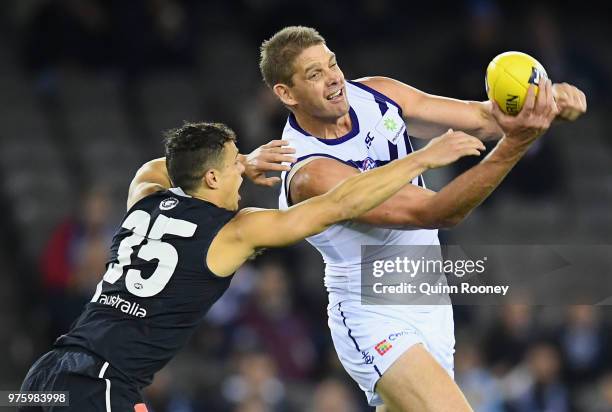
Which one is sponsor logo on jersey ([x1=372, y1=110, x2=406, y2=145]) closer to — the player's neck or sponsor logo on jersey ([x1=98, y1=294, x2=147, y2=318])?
the player's neck

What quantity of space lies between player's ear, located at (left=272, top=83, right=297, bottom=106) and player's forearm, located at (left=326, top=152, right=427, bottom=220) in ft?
3.42

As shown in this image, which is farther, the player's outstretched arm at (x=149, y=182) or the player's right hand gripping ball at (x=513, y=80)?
the player's outstretched arm at (x=149, y=182)

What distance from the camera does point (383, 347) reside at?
22.1ft

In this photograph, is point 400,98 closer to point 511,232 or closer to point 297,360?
point 297,360

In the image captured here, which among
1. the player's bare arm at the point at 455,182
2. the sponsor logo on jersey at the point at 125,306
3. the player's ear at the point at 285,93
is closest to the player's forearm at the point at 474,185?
the player's bare arm at the point at 455,182

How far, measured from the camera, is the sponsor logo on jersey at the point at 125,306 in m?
6.03

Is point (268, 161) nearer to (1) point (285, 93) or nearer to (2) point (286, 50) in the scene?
(1) point (285, 93)

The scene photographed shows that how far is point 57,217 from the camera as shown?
1217 cm

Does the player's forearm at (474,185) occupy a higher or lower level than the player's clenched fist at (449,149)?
lower

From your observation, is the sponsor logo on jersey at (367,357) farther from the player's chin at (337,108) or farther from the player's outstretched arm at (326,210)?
the player's chin at (337,108)

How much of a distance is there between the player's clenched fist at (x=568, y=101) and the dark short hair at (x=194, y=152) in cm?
174

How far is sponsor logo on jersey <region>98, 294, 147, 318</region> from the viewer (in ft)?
19.8

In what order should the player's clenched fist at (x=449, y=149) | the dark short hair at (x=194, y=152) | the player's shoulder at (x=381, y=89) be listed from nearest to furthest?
the player's clenched fist at (x=449, y=149) → the dark short hair at (x=194, y=152) → the player's shoulder at (x=381, y=89)

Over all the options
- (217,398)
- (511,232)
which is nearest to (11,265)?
(217,398)
